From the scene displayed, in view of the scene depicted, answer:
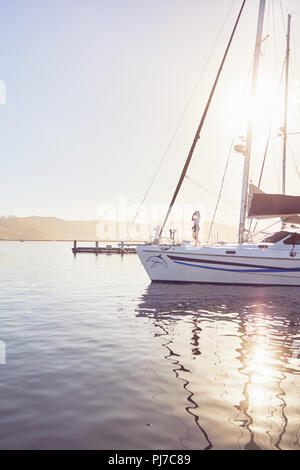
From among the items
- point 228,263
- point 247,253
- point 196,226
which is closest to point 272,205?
point 247,253

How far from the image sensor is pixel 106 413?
4.78 metres

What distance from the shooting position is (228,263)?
1911 cm

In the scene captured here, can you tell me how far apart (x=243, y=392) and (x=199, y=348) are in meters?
2.50

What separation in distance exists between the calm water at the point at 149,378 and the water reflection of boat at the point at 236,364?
0.02m

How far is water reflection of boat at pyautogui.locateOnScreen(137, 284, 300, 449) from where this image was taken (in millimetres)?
4379

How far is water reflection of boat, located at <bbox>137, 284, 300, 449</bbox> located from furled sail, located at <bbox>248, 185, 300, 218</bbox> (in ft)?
19.9

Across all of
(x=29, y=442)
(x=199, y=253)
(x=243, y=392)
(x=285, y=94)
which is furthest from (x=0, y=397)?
(x=285, y=94)

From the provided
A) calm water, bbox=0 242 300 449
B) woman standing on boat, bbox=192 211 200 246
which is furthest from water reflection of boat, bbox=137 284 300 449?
woman standing on boat, bbox=192 211 200 246

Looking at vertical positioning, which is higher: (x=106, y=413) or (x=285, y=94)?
(x=285, y=94)

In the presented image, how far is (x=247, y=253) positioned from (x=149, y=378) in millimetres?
13748

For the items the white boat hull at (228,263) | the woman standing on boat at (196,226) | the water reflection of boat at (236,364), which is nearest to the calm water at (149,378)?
the water reflection of boat at (236,364)

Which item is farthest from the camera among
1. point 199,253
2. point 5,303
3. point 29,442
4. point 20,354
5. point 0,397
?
point 199,253
